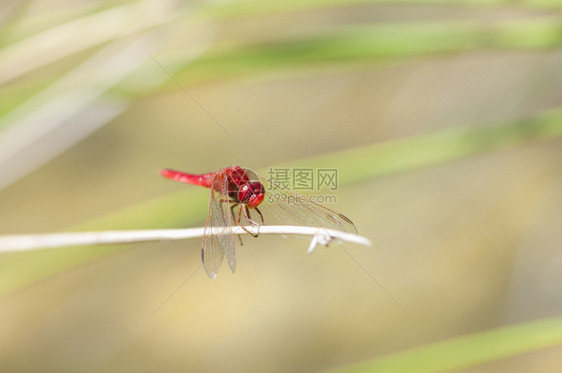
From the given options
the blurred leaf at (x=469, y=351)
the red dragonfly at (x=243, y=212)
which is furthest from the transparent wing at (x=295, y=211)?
the blurred leaf at (x=469, y=351)

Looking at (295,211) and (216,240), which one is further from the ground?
(295,211)

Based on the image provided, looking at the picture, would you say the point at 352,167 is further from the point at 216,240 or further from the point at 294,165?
the point at 216,240

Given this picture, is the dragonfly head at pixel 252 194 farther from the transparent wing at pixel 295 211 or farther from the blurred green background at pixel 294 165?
the blurred green background at pixel 294 165

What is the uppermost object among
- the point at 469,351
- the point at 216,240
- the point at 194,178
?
the point at 194,178

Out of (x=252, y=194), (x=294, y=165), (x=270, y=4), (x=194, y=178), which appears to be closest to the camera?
(x=270, y=4)

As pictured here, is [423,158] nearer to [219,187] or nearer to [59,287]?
[219,187]

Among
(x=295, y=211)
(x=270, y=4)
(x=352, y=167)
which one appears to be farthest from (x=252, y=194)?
(x=270, y=4)

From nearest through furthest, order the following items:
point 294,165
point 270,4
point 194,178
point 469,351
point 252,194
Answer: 1. point 469,351
2. point 270,4
3. point 294,165
4. point 252,194
5. point 194,178
